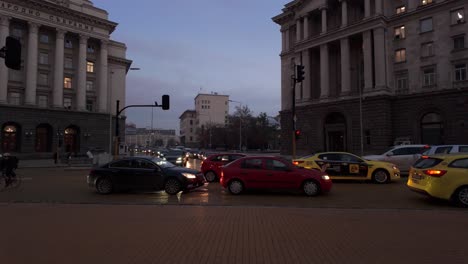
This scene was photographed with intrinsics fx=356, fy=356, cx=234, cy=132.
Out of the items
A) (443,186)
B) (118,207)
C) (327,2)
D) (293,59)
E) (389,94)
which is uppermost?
(327,2)

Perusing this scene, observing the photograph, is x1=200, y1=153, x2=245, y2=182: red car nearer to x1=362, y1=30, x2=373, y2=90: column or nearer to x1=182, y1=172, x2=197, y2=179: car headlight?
x1=182, y1=172, x2=197, y2=179: car headlight

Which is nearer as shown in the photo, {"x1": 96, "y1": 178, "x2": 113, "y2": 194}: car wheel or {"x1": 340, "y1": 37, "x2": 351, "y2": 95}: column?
{"x1": 96, "y1": 178, "x2": 113, "y2": 194}: car wheel

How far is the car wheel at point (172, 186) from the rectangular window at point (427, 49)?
37.8 m

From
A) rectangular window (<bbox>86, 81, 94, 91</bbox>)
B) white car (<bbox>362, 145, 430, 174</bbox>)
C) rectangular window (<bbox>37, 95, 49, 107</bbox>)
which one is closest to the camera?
white car (<bbox>362, 145, 430, 174</bbox>)

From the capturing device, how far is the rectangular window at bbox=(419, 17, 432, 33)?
133 ft

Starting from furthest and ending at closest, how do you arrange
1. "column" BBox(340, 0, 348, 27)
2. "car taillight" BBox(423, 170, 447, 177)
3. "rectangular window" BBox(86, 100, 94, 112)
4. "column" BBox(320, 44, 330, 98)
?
"rectangular window" BBox(86, 100, 94, 112) < "column" BBox(320, 44, 330, 98) < "column" BBox(340, 0, 348, 27) < "car taillight" BBox(423, 170, 447, 177)

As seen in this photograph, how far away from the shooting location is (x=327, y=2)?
50.2 metres

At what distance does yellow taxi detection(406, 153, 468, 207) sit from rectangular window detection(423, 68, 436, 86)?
111 feet

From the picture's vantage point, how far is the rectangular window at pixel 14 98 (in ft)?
166

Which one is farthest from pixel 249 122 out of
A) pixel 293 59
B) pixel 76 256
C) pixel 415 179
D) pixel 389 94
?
pixel 76 256

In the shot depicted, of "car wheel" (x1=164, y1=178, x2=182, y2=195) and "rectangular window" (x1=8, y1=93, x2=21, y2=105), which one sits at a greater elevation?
"rectangular window" (x1=8, y1=93, x2=21, y2=105)

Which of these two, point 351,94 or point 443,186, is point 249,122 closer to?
point 351,94

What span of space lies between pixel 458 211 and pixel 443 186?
888 millimetres

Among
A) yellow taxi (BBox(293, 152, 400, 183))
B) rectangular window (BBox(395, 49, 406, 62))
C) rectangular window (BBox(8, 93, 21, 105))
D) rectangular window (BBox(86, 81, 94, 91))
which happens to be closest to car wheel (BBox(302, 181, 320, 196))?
yellow taxi (BBox(293, 152, 400, 183))
